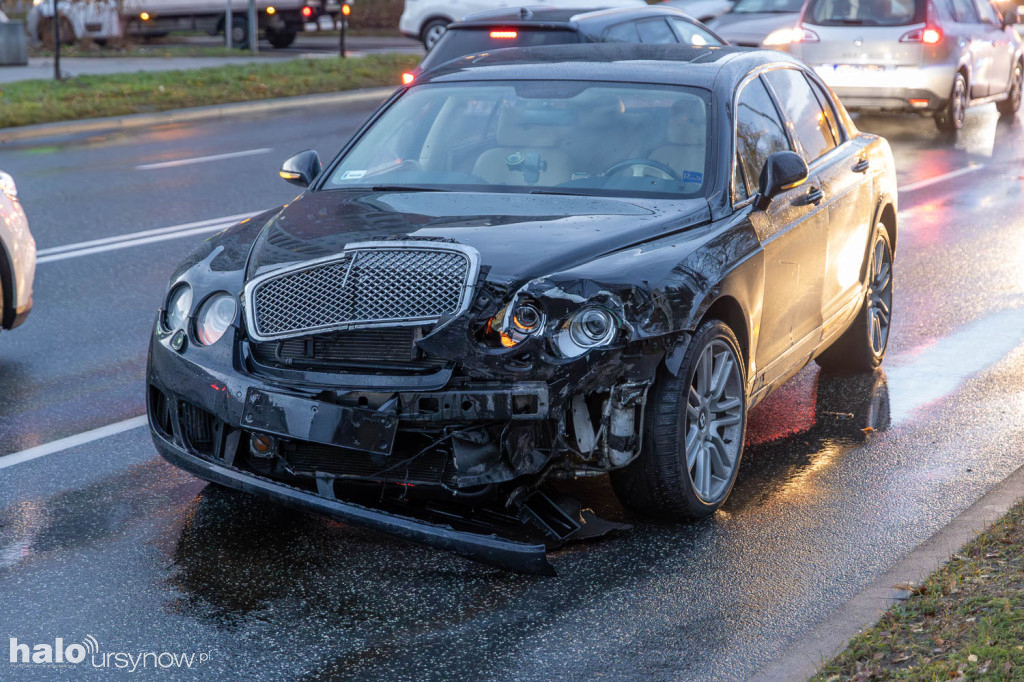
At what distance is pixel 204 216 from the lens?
11445mm

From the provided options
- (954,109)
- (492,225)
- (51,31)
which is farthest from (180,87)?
(492,225)

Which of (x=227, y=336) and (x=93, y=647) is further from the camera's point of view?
(x=227, y=336)

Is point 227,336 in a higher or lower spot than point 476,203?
lower

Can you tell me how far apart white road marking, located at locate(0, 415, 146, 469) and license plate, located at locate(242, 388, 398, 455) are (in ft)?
5.56

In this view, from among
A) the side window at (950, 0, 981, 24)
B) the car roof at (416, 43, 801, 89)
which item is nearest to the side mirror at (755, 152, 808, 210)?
the car roof at (416, 43, 801, 89)

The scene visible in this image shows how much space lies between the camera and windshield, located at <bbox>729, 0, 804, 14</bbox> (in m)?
21.0

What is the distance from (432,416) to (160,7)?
28373 millimetres

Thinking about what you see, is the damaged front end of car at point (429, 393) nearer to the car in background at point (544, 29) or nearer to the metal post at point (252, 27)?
the car in background at point (544, 29)

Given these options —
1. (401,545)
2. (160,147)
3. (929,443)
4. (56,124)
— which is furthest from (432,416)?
(56,124)

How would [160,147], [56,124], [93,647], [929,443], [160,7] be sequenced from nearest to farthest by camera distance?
[93,647] → [929,443] → [160,147] → [56,124] → [160,7]

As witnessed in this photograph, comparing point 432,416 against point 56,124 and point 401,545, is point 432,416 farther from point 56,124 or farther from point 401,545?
point 56,124

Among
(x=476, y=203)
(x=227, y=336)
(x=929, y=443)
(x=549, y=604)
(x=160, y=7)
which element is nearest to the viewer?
(x=549, y=604)

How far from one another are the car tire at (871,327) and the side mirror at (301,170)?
281cm

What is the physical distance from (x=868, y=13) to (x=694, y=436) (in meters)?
13.8
